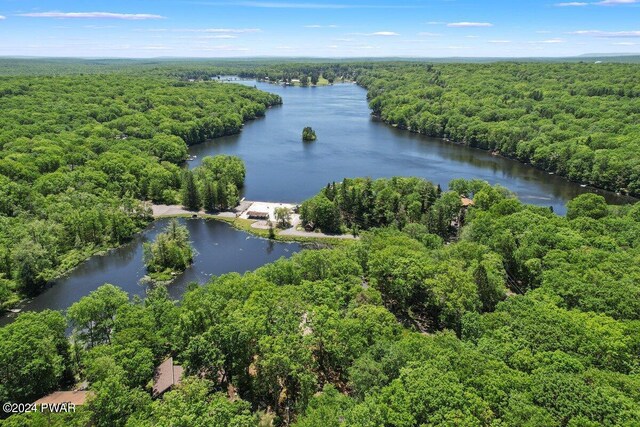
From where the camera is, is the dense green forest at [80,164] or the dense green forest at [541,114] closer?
the dense green forest at [80,164]

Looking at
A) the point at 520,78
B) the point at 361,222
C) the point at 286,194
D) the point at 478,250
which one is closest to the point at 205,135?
the point at 286,194

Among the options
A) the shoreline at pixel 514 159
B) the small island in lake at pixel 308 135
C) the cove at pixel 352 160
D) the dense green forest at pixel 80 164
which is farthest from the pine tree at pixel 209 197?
the shoreline at pixel 514 159

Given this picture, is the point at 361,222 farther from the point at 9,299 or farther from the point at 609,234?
the point at 9,299

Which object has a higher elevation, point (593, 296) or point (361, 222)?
point (593, 296)

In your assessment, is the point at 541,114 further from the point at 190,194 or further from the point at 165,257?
the point at 165,257

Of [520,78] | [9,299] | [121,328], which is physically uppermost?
[520,78]

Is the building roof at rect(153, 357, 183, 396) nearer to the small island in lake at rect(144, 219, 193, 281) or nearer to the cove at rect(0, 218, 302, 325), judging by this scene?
the cove at rect(0, 218, 302, 325)

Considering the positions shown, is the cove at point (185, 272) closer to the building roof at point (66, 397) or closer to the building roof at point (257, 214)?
the building roof at point (257, 214)

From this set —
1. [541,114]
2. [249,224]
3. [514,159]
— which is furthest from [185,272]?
[541,114]
